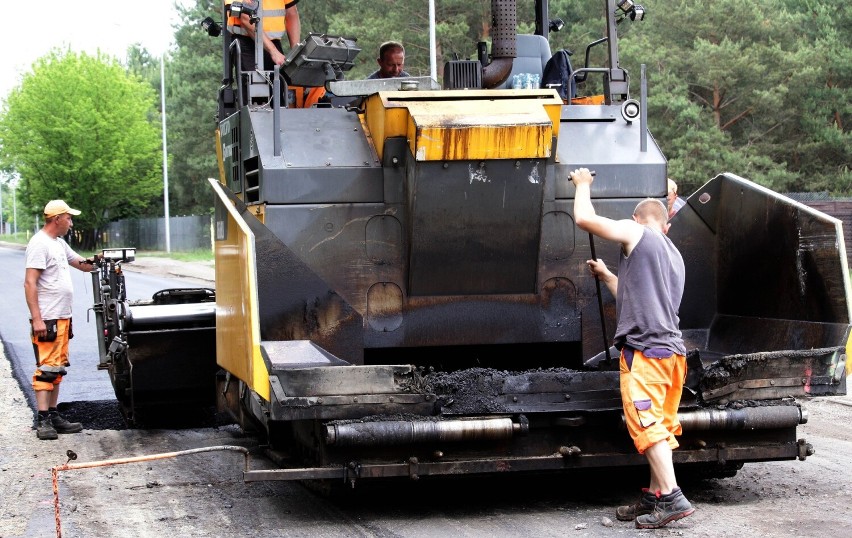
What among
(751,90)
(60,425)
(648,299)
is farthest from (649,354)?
(751,90)

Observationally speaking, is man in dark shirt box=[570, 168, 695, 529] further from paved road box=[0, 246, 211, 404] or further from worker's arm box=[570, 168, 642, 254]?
paved road box=[0, 246, 211, 404]

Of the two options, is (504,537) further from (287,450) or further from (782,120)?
(782,120)

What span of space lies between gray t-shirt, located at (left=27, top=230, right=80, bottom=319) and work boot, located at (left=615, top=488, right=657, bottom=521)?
4911 millimetres

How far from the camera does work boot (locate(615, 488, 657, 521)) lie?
587 cm

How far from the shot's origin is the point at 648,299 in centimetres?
595

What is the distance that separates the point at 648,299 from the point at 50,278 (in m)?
5.10

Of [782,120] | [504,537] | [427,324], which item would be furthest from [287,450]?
[782,120]

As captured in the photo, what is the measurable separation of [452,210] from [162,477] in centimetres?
249

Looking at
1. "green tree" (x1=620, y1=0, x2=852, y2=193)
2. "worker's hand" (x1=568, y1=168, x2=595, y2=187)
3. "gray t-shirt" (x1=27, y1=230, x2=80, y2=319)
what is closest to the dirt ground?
"gray t-shirt" (x1=27, y1=230, x2=80, y2=319)

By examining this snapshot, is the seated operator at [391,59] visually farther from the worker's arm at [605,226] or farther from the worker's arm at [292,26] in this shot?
the worker's arm at [605,226]

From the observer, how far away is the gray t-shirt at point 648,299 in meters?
5.88

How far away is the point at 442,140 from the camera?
637cm

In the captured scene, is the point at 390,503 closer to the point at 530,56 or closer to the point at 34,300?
the point at 530,56

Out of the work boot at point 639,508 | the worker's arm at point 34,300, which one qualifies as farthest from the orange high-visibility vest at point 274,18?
the work boot at point 639,508
